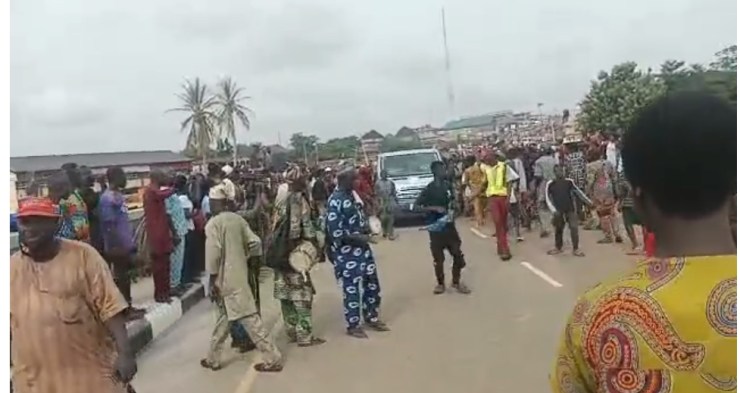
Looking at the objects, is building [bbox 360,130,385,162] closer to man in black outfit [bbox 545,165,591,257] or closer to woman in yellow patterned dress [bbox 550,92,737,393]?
man in black outfit [bbox 545,165,591,257]

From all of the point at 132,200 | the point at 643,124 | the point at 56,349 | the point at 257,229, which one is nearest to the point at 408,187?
the point at 132,200

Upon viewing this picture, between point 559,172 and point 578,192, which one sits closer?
point 559,172

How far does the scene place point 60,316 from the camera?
3.19m

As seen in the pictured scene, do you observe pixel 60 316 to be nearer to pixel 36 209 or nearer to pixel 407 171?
pixel 36 209

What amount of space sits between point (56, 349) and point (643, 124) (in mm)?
2489

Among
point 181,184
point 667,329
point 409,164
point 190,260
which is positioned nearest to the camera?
point 667,329

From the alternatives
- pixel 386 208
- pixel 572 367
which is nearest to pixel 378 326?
pixel 572 367

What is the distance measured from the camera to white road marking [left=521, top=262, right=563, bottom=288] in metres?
8.80

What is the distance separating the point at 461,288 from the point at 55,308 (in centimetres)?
594

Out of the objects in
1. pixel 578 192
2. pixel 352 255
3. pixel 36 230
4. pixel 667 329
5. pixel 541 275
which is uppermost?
pixel 36 230

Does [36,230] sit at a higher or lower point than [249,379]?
higher

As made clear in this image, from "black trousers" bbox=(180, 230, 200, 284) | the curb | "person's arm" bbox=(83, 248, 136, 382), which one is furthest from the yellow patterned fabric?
"black trousers" bbox=(180, 230, 200, 284)

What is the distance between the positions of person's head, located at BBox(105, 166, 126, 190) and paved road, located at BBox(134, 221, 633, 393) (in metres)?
1.40
